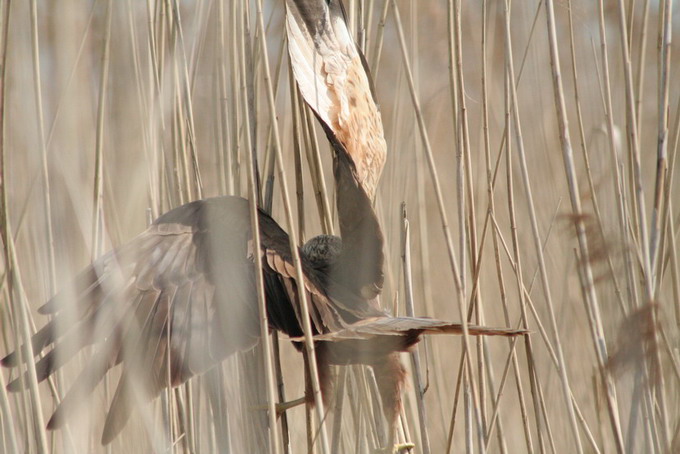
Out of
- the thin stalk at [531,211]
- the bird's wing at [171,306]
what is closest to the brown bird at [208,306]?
the bird's wing at [171,306]

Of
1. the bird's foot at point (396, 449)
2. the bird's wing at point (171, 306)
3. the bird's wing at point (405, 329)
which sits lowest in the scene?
the bird's foot at point (396, 449)

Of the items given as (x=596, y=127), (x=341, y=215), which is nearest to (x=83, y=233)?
(x=341, y=215)

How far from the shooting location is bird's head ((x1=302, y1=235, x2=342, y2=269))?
148 cm

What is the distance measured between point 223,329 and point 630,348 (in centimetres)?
63

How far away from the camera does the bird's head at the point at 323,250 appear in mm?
1479

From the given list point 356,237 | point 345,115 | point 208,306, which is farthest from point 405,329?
point 345,115

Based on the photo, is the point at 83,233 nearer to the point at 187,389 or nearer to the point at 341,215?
the point at 187,389

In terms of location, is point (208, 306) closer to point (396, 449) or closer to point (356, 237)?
point (356, 237)

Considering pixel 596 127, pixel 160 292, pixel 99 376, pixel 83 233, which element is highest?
pixel 596 127

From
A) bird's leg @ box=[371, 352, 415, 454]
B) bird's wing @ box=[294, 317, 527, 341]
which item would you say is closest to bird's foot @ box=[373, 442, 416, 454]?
bird's leg @ box=[371, 352, 415, 454]

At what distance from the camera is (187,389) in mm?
1312

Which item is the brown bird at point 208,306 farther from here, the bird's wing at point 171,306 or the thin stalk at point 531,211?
the thin stalk at point 531,211

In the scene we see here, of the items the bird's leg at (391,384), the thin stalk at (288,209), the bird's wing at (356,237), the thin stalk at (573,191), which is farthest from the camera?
the bird's leg at (391,384)

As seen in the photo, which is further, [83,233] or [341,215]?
[341,215]
